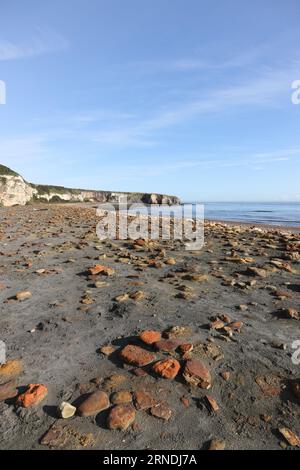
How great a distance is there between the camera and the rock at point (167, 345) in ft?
12.6

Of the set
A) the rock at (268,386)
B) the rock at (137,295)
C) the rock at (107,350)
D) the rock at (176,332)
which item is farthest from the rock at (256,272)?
the rock at (107,350)

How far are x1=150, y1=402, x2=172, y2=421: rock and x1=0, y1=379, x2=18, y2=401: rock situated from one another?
4.33ft

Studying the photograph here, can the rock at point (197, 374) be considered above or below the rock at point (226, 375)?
above

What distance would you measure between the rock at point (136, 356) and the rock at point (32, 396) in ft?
2.95

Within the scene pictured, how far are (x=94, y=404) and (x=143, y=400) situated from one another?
0.44m

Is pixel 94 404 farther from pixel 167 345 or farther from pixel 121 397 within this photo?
pixel 167 345

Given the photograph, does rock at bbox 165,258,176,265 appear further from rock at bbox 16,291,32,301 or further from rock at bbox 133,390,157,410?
rock at bbox 133,390,157,410

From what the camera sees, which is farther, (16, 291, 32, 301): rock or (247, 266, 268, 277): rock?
(247, 266, 268, 277): rock

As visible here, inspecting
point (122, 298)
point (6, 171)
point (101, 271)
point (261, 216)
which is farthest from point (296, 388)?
point (6, 171)

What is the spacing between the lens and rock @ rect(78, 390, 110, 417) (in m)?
2.89

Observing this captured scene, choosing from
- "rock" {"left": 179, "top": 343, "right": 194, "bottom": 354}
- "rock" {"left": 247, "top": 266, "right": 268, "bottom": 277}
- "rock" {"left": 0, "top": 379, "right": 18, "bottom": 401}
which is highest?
"rock" {"left": 247, "top": 266, "right": 268, "bottom": 277}

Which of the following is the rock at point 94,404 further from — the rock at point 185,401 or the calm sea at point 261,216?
the calm sea at point 261,216

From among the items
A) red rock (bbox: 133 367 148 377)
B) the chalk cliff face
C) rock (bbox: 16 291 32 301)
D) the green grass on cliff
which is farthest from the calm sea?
the green grass on cliff
